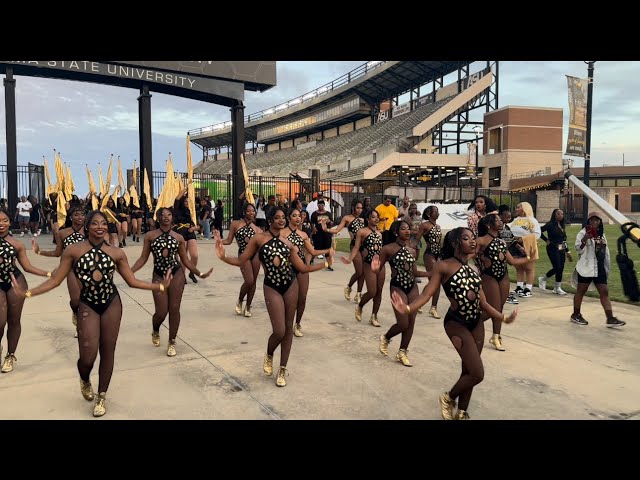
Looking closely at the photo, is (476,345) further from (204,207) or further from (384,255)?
(204,207)

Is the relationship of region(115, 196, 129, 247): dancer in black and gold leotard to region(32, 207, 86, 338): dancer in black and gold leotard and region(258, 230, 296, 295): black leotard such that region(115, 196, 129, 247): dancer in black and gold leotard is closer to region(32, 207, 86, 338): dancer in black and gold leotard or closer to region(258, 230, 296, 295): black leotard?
region(32, 207, 86, 338): dancer in black and gold leotard

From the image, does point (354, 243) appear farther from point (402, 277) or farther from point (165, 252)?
point (165, 252)

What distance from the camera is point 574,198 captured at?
119 feet

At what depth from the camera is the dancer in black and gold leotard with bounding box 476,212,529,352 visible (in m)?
6.31

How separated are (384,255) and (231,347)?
243 cm

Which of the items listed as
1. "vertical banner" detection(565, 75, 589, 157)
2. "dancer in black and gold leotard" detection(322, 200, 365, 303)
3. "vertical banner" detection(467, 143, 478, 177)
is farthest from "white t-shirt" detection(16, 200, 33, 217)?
"vertical banner" detection(467, 143, 478, 177)

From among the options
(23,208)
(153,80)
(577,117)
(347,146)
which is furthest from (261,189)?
(347,146)

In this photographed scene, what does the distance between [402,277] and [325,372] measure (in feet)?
5.15

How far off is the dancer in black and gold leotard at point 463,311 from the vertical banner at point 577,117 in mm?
13127

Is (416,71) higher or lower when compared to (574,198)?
higher

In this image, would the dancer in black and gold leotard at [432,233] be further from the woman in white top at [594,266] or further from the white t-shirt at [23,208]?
the white t-shirt at [23,208]

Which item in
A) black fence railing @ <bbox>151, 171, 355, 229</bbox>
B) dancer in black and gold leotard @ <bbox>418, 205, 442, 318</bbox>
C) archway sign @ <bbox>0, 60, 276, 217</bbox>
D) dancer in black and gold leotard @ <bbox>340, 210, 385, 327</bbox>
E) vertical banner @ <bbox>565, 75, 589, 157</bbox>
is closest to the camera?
dancer in black and gold leotard @ <bbox>340, 210, 385, 327</bbox>
